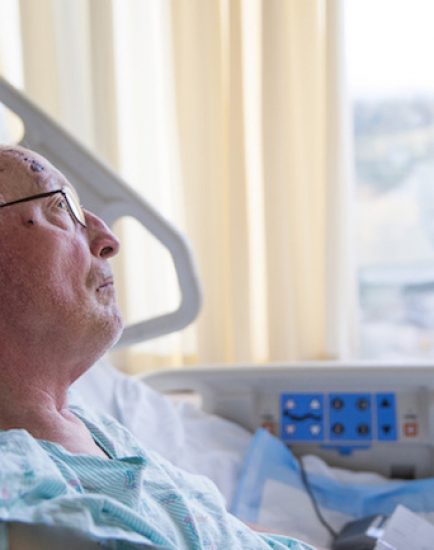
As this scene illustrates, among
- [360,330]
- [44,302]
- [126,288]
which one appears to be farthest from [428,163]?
[44,302]

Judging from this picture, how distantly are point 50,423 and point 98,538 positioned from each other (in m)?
0.21

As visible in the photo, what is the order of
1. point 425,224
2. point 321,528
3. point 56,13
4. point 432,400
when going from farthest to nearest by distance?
point 425,224 < point 56,13 < point 432,400 < point 321,528

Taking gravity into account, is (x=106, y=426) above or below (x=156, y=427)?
above

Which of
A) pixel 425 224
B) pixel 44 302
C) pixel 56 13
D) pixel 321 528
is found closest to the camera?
pixel 44 302

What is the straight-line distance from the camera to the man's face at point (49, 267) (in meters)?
0.96

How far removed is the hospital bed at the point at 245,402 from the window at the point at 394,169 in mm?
1118

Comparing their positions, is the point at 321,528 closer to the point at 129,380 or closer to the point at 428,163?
the point at 129,380

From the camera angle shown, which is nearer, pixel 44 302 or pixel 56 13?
pixel 44 302

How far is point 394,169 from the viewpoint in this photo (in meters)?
2.74

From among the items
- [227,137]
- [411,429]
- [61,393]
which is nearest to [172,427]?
[411,429]

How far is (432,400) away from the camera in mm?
1614

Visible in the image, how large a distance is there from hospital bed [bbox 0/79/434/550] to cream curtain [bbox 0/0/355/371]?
849mm

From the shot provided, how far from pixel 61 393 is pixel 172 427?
25.4 inches

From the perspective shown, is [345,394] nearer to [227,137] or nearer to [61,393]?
[61,393]
